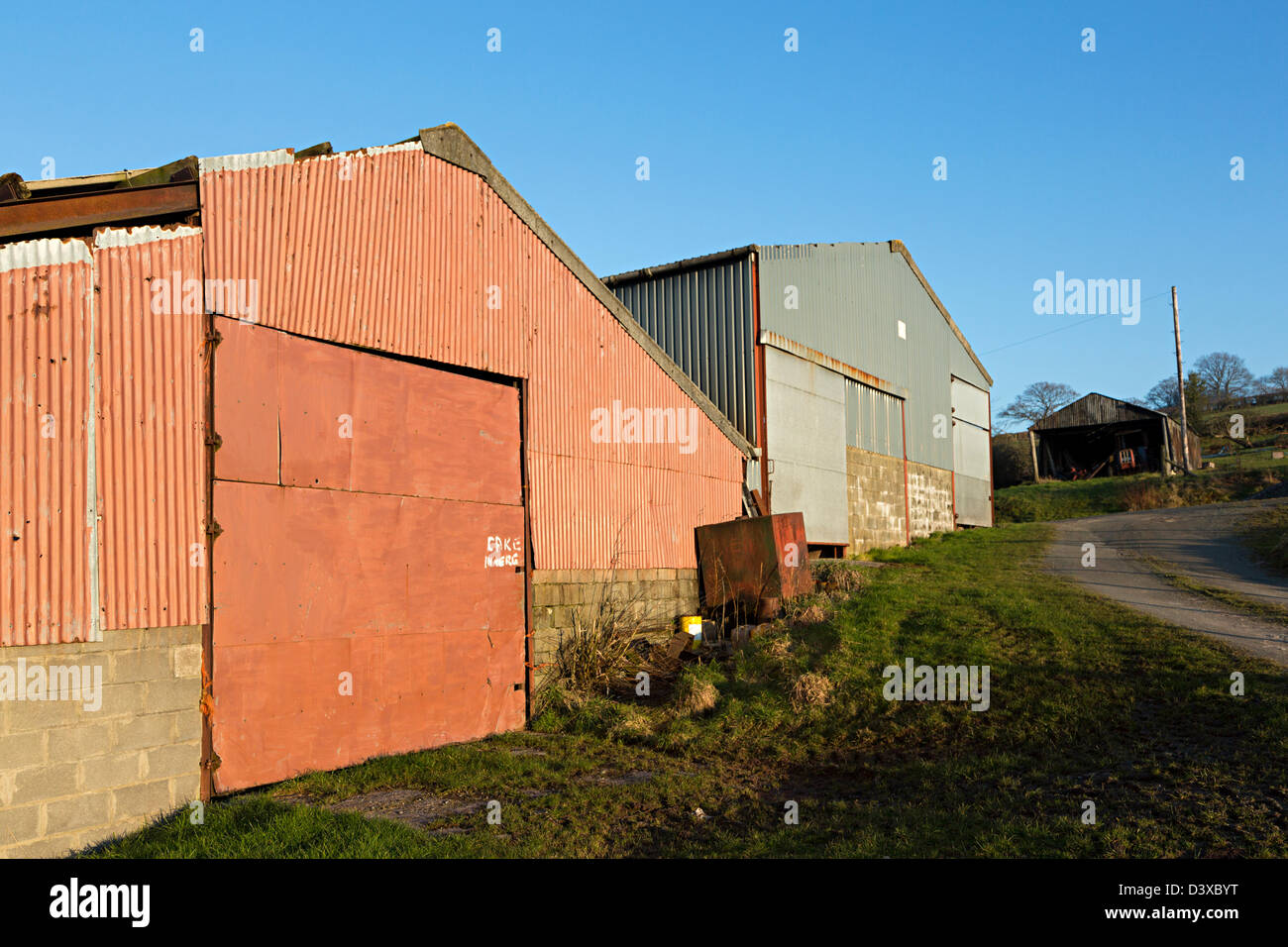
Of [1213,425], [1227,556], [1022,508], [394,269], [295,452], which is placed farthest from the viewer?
[1213,425]

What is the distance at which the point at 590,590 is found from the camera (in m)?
12.1

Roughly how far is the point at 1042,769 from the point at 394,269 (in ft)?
26.1

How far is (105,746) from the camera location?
6523mm

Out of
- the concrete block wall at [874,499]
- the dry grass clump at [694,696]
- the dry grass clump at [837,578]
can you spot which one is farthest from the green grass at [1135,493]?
the dry grass clump at [694,696]

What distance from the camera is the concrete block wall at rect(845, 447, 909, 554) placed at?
20188 millimetres

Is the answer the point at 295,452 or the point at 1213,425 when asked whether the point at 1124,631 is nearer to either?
the point at 295,452

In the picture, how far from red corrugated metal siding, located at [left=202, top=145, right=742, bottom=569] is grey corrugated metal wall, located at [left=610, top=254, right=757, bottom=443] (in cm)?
194

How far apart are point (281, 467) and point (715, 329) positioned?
10.7 meters

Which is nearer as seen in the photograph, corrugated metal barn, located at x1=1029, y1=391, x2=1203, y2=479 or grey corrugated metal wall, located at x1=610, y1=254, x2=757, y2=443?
grey corrugated metal wall, located at x1=610, y1=254, x2=757, y2=443

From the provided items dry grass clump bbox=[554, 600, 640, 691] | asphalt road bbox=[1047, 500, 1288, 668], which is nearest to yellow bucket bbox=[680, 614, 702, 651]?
dry grass clump bbox=[554, 600, 640, 691]

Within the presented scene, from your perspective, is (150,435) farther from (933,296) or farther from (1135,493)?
(1135,493)

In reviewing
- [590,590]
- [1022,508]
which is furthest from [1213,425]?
[590,590]

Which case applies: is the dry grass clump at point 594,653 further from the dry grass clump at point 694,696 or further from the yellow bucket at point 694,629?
the yellow bucket at point 694,629

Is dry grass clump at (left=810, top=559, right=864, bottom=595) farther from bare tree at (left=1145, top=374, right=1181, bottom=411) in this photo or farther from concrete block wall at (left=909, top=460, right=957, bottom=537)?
bare tree at (left=1145, top=374, right=1181, bottom=411)
